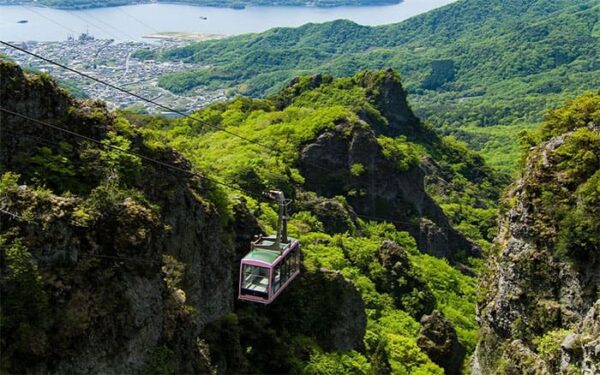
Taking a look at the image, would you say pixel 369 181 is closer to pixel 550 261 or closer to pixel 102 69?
pixel 550 261

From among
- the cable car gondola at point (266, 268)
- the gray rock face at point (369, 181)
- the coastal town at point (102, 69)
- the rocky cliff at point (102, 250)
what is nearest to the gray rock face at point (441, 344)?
the rocky cliff at point (102, 250)

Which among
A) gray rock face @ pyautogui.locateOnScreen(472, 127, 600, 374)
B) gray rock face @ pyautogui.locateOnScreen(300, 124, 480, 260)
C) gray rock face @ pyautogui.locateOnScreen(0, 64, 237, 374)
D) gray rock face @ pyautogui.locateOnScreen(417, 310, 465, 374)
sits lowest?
gray rock face @ pyautogui.locateOnScreen(417, 310, 465, 374)

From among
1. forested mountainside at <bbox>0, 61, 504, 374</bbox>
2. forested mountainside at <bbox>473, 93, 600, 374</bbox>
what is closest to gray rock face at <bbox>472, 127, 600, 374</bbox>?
forested mountainside at <bbox>473, 93, 600, 374</bbox>

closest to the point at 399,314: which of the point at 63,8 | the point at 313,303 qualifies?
the point at 313,303

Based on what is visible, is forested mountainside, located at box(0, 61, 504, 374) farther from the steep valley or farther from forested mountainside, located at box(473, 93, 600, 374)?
forested mountainside, located at box(473, 93, 600, 374)

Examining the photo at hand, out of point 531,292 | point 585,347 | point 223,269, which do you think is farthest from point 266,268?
point 531,292

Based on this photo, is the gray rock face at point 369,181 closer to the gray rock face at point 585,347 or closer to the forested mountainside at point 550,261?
the forested mountainside at point 550,261

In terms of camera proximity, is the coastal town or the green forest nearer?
the green forest
